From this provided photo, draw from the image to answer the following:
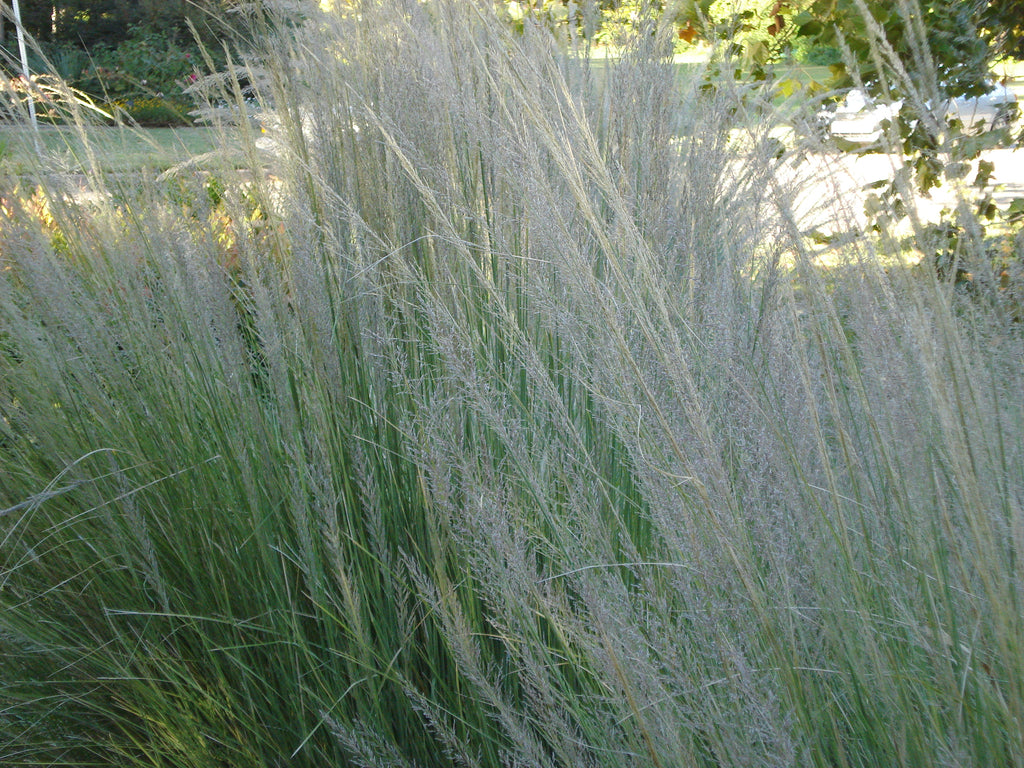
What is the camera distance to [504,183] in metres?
1.90

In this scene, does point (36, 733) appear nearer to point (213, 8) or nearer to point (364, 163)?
point (364, 163)

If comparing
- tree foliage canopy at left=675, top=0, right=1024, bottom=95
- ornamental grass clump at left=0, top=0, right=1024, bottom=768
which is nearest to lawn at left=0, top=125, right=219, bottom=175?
ornamental grass clump at left=0, top=0, right=1024, bottom=768

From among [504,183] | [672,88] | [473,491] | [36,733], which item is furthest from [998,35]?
[36,733]

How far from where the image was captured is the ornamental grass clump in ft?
3.20

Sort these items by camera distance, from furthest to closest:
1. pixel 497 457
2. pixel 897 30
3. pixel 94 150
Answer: pixel 897 30, pixel 94 150, pixel 497 457

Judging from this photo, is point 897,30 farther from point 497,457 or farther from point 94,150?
point 94,150

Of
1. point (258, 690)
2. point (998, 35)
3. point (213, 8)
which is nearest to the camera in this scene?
point (258, 690)

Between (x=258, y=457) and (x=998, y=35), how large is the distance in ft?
9.74

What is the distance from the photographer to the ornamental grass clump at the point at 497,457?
3.20 ft

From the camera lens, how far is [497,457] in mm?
1697

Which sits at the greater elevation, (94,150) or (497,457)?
(94,150)

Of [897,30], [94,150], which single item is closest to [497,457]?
[94,150]

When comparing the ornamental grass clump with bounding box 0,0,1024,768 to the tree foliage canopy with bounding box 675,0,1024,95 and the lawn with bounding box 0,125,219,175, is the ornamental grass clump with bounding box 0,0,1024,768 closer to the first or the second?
the lawn with bounding box 0,125,219,175

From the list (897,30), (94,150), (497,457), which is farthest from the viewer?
(897,30)
